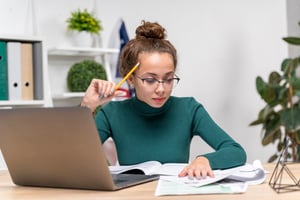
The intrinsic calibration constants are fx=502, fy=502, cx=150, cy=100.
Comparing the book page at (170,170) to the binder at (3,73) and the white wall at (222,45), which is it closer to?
the binder at (3,73)

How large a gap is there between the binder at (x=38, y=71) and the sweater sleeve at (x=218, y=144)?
1185 millimetres

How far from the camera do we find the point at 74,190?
3.41ft

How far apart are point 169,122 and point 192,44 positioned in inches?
69.3

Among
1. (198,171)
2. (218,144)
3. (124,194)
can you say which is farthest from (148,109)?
(124,194)

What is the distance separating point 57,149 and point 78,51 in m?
1.82

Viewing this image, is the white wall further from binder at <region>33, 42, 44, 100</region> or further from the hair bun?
the hair bun

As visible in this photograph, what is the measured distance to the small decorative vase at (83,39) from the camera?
2.89 meters

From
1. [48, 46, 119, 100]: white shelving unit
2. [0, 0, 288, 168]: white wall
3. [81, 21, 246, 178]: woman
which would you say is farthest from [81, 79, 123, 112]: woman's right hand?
[0, 0, 288, 168]: white wall

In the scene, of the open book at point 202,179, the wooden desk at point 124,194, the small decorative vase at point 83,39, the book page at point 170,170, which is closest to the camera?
the wooden desk at point 124,194

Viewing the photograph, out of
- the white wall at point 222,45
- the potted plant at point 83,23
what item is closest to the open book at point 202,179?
the potted plant at point 83,23

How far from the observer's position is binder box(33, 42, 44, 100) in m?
2.61

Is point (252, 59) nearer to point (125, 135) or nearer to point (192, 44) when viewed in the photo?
point (192, 44)

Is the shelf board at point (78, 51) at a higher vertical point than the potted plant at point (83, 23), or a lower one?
lower

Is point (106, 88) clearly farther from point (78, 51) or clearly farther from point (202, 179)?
point (78, 51)
